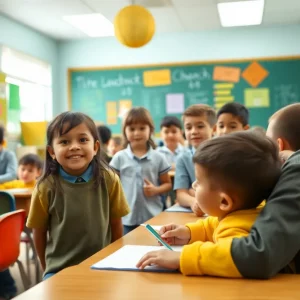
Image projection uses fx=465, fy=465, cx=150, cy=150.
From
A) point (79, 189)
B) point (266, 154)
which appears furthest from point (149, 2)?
point (266, 154)

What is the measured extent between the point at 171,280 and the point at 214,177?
0.79 ft

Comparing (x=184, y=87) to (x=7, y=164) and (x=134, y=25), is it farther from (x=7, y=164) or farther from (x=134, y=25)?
(x=7, y=164)

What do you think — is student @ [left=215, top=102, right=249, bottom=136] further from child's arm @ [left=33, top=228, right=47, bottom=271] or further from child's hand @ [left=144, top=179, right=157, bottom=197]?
child's arm @ [left=33, top=228, right=47, bottom=271]

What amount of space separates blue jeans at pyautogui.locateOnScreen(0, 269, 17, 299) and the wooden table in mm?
2307

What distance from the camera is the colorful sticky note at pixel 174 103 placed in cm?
706

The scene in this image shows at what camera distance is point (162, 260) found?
105 centimetres

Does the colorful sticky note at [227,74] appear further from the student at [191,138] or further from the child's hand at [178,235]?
the child's hand at [178,235]

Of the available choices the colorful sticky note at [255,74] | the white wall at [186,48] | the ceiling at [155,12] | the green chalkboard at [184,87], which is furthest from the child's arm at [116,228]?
the white wall at [186,48]

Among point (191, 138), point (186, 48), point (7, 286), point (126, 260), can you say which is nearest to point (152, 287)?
point (126, 260)

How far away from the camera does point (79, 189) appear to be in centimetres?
174

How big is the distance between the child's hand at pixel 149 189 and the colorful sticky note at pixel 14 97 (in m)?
4.08

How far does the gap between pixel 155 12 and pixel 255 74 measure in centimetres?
182

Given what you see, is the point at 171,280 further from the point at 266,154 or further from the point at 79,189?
the point at 79,189

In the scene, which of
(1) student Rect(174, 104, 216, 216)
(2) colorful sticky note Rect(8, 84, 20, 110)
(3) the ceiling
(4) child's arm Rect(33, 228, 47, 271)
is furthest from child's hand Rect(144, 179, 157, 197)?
(2) colorful sticky note Rect(8, 84, 20, 110)
